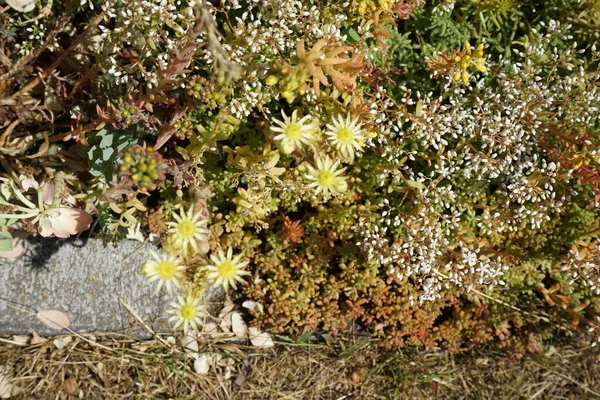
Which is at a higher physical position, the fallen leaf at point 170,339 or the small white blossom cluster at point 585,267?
the small white blossom cluster at point 585,267

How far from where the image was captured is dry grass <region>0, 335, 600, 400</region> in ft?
8.75

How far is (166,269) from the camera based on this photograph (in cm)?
184

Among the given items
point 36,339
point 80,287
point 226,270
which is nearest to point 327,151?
point 226,270

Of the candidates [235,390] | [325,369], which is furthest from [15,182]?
[325,369]

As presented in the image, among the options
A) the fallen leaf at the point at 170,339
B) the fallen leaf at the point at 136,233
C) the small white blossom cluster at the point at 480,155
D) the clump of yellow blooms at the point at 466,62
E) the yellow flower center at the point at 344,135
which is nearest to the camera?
the yellow flower center at the point at 344,135

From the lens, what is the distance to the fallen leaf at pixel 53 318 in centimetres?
262

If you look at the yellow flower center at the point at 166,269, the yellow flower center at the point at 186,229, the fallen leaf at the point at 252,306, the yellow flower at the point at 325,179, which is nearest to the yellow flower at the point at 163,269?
the yellow flower center at the point at 166,269

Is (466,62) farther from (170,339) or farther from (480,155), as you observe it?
(170,339)

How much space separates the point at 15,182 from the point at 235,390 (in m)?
1.47

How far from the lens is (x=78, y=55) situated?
2.29m

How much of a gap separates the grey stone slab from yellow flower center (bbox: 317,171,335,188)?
1.22 meters

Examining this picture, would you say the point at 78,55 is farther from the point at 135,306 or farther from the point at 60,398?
the point at 60,398

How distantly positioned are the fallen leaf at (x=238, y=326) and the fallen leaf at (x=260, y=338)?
30 mm

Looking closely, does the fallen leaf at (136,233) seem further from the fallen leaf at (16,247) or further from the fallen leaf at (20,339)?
the fallen leaf at (20,339)
